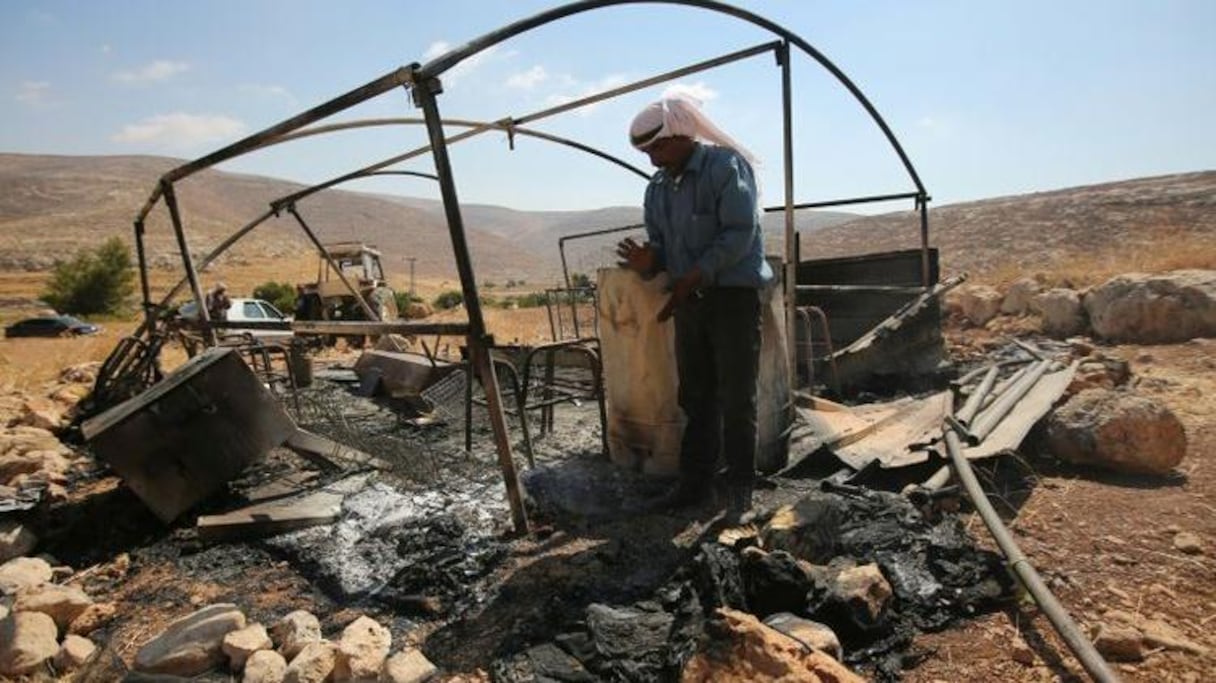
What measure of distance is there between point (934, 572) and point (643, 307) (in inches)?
81.0

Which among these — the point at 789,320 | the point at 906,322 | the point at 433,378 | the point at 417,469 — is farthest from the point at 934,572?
the point at 433,378

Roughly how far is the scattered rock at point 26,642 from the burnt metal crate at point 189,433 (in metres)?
1.11

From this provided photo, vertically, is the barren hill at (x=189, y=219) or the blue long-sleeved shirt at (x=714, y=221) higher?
the barren hill at (x=189, y=219)

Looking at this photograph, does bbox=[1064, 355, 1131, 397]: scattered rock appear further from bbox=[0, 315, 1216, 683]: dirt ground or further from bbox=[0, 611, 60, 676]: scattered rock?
bbox=[0, 611, 60, 676]: scattered rock

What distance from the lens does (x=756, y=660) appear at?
2004 mm

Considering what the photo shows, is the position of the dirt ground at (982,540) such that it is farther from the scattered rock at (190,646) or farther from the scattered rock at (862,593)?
the scattered rock at (190,646)

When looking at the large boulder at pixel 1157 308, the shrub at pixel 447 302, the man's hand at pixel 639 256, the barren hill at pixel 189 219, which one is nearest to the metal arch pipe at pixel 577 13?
the man's hand at pixel 639 256

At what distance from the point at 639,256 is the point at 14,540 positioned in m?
3.84

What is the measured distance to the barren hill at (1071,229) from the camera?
25141 millimetres

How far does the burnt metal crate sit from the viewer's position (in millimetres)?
3994

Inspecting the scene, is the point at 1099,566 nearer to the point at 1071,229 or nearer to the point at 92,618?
the point at 92,618

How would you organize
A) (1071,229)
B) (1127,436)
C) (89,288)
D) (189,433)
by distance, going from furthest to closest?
1. (1071,229)
2. (89,288)
3. (189,433)
4. (1127,436)

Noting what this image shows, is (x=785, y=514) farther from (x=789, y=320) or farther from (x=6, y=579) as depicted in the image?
(x=6, y=579)

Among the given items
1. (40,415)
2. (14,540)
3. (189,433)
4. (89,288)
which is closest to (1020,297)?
(189,433)
